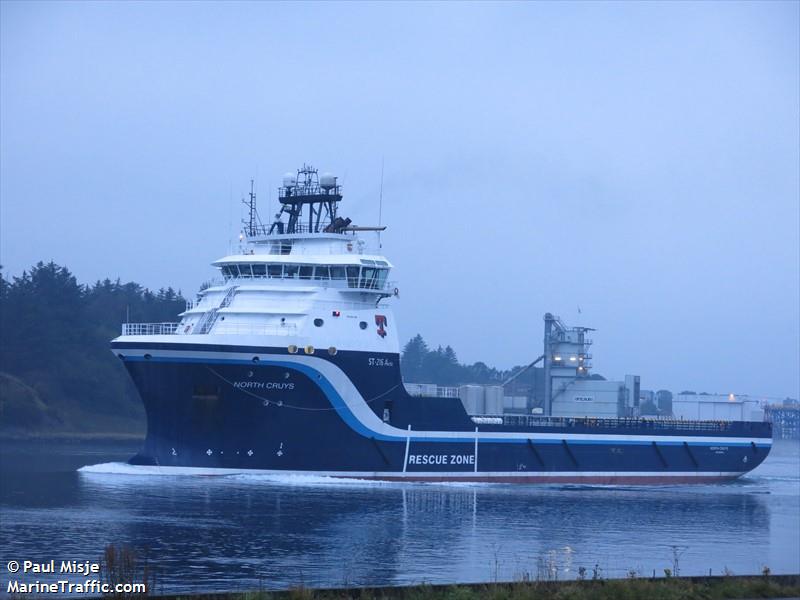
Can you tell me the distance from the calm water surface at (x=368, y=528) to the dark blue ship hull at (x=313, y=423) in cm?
71

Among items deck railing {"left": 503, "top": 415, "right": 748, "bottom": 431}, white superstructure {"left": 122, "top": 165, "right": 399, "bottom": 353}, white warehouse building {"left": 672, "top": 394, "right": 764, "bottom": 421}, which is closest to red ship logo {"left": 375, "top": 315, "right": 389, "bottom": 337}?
white superstructure {"left": 122, "top": 165, "right": 399, "bottom": 353}

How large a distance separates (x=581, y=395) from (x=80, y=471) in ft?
61.8

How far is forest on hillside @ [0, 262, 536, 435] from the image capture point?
189ft

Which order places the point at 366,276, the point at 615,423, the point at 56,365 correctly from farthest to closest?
the point at 56,365, the point at 615,423, the point at 366,276

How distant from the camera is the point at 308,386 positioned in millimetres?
32156

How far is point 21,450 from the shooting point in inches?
1855

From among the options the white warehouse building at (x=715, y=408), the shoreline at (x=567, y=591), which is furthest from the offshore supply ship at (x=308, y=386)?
the shoreline at (x=567, y=591)

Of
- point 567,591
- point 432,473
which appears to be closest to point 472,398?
point 432,473

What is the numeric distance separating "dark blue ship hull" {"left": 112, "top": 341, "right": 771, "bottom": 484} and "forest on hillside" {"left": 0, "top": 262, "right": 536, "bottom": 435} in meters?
18.9

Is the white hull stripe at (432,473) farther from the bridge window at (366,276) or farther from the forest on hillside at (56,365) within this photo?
the forest on hillside at (56,365)

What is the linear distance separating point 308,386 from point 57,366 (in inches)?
1328

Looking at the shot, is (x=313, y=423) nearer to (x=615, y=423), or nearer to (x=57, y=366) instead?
(x=615, y=423)

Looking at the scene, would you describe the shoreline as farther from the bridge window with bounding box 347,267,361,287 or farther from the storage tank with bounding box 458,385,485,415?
the storage tank with bounding box 458,385,485,415

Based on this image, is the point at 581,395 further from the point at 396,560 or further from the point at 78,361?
the point at 78,361
